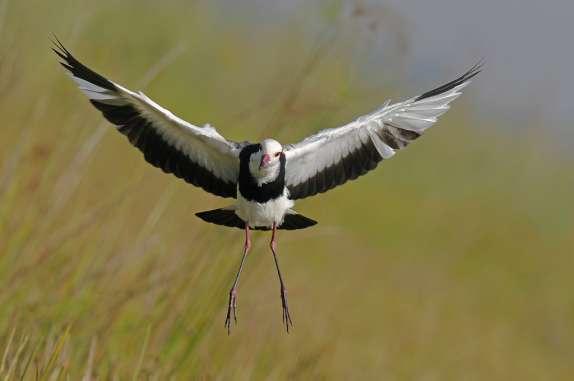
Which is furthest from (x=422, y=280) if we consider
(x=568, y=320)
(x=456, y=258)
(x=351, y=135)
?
(x=351, y=135)

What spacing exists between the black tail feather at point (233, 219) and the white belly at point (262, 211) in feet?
0.58

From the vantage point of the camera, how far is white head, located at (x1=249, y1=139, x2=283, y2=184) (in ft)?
9.37

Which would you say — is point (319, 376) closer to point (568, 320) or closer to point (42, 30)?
point (42, 30)

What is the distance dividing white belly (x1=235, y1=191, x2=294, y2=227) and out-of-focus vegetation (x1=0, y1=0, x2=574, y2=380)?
0.68m

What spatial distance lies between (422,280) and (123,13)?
347 cm

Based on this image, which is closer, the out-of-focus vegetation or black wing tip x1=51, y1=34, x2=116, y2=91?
black wing tip x1=51, y1=34, x2=116, y2=91

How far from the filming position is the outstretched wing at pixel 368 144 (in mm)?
3311

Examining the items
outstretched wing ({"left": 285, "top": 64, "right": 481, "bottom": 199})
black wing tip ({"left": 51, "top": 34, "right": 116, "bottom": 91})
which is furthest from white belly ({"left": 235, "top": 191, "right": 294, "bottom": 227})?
black wing tip ({"left": 51, "top": 34, "right": 116, "bottom": 91})

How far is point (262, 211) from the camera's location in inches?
121

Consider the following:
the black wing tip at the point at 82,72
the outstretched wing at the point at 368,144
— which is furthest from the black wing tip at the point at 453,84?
the black wing tip at the point at 82,72

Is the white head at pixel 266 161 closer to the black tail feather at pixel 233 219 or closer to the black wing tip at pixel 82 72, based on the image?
the black tail feather at pixel 233 219

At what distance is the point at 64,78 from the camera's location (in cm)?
700

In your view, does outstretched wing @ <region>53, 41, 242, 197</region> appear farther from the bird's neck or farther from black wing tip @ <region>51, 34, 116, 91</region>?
the bird's neck

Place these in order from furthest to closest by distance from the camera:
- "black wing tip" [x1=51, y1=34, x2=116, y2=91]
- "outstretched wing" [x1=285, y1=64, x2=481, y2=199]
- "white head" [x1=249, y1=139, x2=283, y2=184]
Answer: "outstretched wing" [x1=285, y1=64, x2=481, y2=199] → "black wing tip" [x1=51, y1=34, x2=116, y2=91] → "white head" [x1=249, y1=139, x2=283, y2=184]
